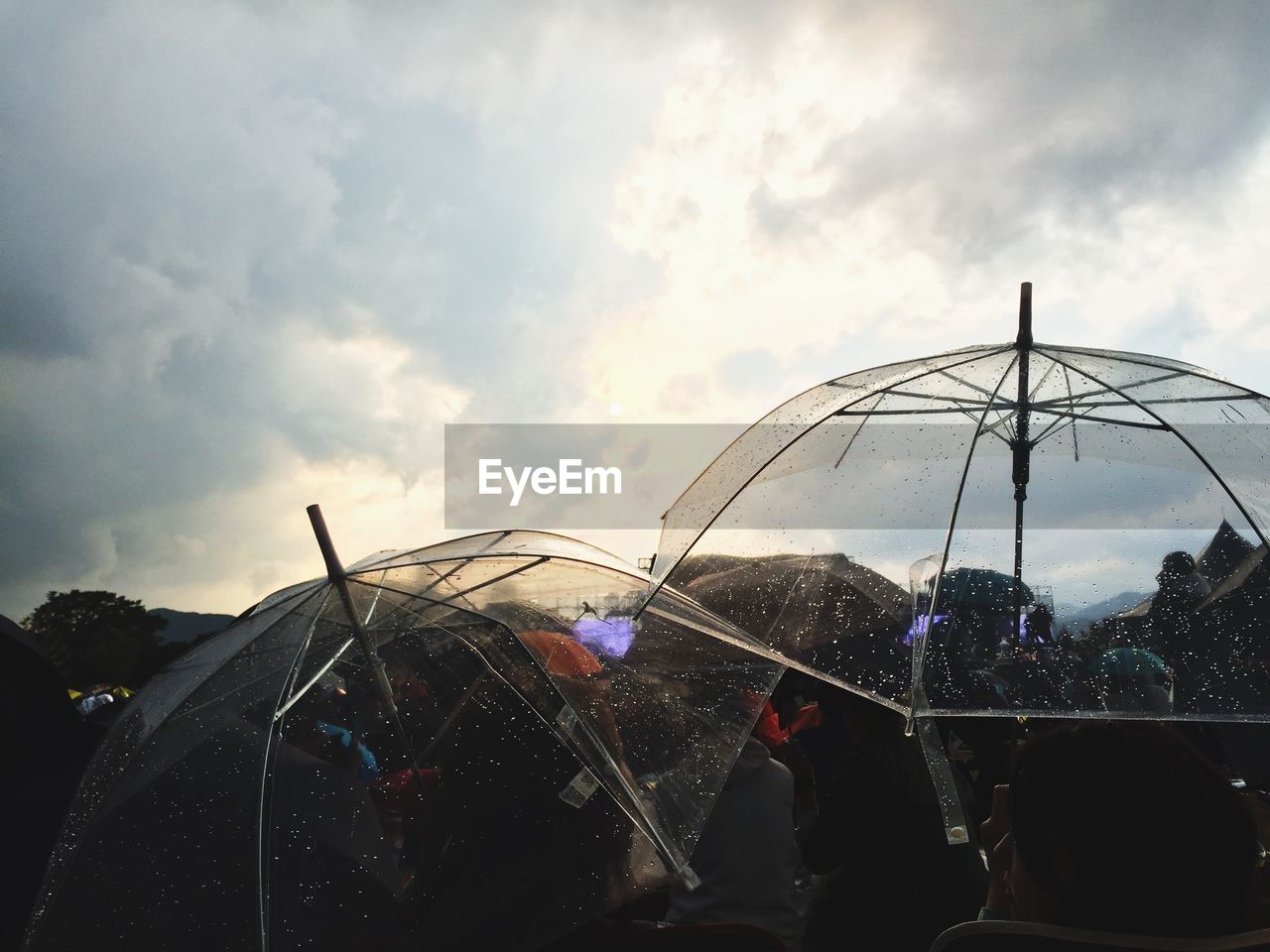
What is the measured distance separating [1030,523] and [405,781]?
7.74ft

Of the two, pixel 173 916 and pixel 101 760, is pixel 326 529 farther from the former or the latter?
pixel 173 916

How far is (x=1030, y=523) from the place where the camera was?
2947mm

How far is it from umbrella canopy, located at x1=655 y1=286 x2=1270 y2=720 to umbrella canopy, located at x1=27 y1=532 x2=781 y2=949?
63cm

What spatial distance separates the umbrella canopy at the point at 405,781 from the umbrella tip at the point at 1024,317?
1.74 meters

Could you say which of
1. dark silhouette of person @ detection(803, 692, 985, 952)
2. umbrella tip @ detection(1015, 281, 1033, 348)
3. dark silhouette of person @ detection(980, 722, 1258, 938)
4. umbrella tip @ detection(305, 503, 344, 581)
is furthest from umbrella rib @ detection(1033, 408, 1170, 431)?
umbrella tip @ detection(305, 503, 344, 581)

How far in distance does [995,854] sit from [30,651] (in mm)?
4549

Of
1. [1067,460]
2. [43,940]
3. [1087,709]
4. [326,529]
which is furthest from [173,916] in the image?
[1067,460]

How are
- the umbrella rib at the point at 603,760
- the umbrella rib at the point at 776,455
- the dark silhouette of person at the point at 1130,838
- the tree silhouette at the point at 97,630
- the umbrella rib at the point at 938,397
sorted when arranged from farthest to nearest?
the tree silhouette at the point at 97,630 < the umbrella rib at the point at 776,455 < the umbrella rib at the point at 938,397 < the umbrella rib at the point at 603,760 < the dark silhouette of person at the point at 1130,838

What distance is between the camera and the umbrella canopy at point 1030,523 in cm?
272

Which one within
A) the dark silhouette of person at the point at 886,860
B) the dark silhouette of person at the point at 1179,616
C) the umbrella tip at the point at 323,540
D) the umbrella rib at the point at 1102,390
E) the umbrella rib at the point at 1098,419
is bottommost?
the dark silhouette of person at the point at 886,860

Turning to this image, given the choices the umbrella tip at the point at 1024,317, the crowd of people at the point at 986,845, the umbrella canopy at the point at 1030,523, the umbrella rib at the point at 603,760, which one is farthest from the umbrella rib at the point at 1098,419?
the umbrella rib at the point at 603,760

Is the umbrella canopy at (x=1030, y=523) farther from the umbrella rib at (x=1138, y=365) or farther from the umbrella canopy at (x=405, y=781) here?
the umbrella canopy at (x=405, y=781)

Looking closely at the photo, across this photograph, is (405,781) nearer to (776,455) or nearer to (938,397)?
(776,455)

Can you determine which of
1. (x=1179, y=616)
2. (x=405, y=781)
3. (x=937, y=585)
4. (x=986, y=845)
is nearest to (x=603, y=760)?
(x=405, y=781)
